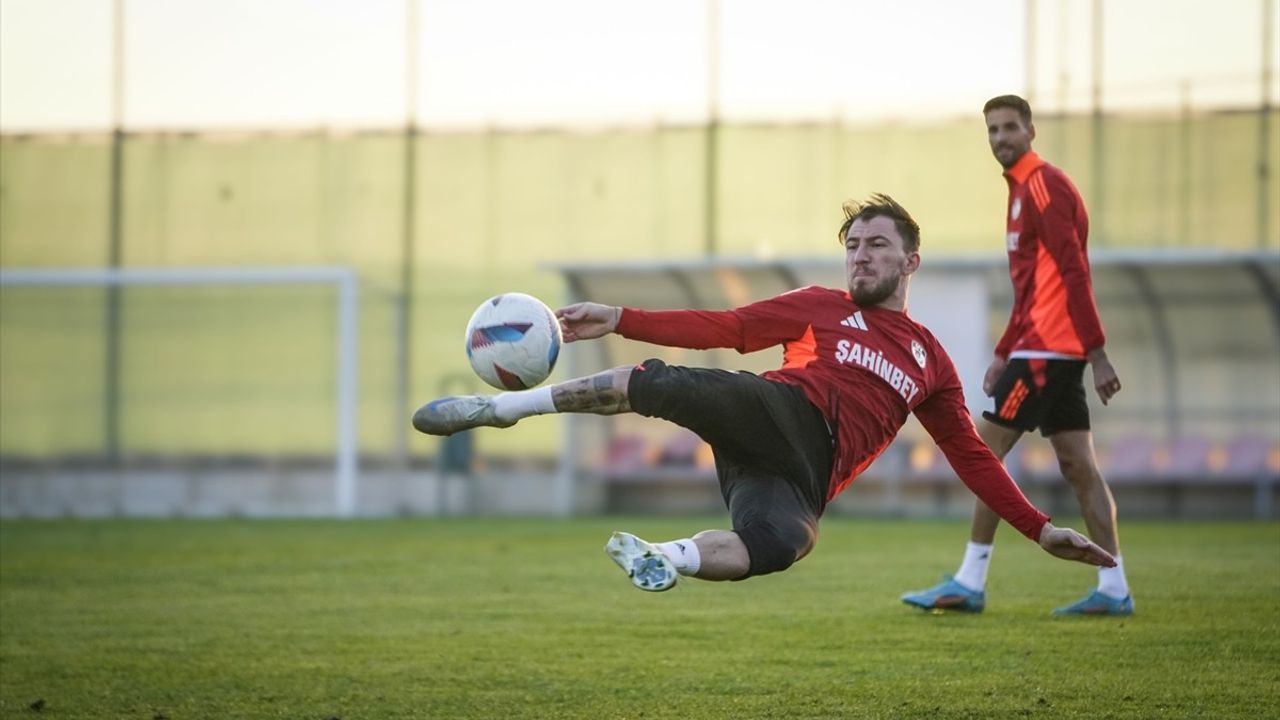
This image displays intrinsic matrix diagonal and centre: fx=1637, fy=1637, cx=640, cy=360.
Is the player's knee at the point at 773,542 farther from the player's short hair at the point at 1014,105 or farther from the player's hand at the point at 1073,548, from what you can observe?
the player's short hair at the point at 1014,105

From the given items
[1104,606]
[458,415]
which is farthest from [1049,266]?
[458,415]

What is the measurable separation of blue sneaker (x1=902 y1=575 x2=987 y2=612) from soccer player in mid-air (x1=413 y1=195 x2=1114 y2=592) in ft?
6.75

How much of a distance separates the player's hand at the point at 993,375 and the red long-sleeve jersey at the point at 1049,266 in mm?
85

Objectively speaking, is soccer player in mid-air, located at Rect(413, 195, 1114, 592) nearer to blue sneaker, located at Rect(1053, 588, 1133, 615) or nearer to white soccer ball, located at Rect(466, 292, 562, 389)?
white soccer ball, located at Rect(466, 292, 562, 389)

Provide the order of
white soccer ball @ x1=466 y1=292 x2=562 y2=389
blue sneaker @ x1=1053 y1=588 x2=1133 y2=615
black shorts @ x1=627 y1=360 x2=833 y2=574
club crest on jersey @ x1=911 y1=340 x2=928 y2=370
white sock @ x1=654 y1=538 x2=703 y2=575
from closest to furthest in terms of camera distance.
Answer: white sock @ x1=654 y1=538 x2=703 y2=575 < black shorts @ x1=627 y1=360 x2=833 y2=574 < white soccer ball @ x1=466 y1=292 x2=562 y2=389 < club crest on jersey @ x1=911 y1=340 x2=928 y2=370 < blue sneaker @ x1=1053 y1=588 x2=1133 y2=615

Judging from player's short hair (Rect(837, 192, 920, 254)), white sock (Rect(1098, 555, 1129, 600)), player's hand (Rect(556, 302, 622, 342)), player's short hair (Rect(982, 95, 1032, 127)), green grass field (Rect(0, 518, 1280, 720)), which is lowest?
green grass field (Rect(0, 518, 1280, 720))

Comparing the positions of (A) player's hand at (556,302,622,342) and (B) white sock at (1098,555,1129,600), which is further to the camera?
(B) white sock at (1098,555,1129,600)

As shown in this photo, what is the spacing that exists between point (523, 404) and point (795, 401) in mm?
956

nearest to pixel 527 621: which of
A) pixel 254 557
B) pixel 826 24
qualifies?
pixel 254 557

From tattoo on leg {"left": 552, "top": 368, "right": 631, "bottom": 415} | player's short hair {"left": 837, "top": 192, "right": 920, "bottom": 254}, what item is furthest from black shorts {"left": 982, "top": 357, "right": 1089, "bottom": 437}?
tattoo on leg {"left": 552, "top": 368, "right": 631, "bottom": 415}

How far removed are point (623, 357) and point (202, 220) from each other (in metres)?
7.54

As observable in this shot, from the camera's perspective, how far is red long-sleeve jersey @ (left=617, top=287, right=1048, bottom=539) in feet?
18.0

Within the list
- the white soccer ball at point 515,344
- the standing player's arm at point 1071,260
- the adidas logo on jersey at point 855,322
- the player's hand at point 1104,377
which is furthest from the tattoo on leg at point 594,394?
the standing player's arm at point 1071,260

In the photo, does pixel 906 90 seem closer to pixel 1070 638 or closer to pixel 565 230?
pixel 565 230
